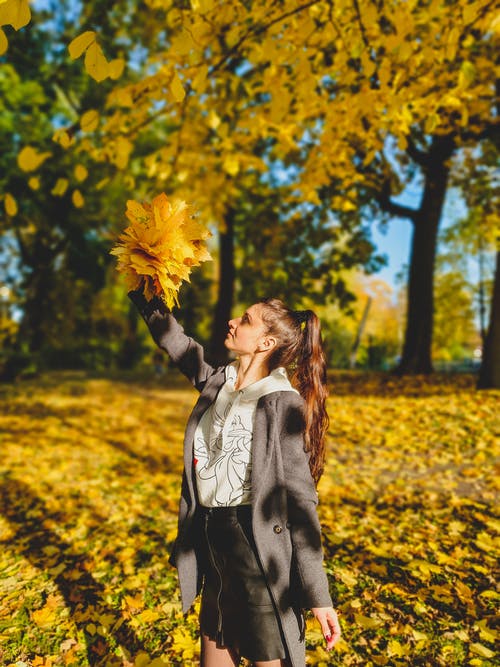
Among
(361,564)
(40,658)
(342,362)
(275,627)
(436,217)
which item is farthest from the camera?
(342,362)

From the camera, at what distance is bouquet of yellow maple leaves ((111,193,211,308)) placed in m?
1.63

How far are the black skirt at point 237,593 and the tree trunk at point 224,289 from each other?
13.6 meters

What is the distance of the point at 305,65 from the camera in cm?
355

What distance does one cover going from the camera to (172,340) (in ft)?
6.37

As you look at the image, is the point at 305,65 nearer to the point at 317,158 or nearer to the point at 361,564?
the point at 317,158

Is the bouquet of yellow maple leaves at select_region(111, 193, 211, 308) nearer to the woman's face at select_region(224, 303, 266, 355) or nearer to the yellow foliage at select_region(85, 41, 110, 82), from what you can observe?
the woman's face at select_region(224, 303, 266, 355)

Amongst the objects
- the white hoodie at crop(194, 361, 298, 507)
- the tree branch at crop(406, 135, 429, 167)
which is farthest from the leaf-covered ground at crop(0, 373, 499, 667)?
the tree branch at crop(406, 135, 429, 167)

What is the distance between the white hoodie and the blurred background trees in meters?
1.16

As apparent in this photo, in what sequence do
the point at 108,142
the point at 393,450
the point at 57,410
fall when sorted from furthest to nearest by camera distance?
the point at 57,410 < the point at 393,450 < the point at 108,142

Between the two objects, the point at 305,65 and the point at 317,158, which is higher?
the point at 317,158

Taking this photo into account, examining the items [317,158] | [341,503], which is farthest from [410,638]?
[317,158]

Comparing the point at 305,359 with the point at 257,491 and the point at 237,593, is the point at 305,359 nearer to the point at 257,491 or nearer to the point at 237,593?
the point at 257,491

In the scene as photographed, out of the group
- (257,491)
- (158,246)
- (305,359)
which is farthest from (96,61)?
(257,491)

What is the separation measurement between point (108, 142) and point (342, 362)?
110ft
